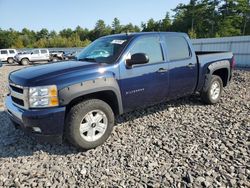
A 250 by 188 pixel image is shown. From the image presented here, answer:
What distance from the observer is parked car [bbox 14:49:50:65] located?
2625 cm

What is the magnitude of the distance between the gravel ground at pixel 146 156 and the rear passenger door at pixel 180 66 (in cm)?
65

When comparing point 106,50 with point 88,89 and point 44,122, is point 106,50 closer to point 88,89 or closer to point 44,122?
point 88,89

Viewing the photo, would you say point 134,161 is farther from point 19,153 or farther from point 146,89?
point 19,153

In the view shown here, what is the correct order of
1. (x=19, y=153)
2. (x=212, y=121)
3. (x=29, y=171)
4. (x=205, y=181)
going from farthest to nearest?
(x=212, y=121)
(x=19, y=153)
(x=29, y=171)
(x=205, y=181)

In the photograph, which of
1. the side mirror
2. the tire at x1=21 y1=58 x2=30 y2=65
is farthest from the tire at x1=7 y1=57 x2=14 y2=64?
the side mirror

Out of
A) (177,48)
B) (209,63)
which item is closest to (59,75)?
(177,48)

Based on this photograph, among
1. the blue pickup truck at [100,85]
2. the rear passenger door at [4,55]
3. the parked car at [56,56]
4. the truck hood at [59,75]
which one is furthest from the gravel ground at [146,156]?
the rear passenger door at [4,55]

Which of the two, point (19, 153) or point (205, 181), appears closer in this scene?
point (205, 181)

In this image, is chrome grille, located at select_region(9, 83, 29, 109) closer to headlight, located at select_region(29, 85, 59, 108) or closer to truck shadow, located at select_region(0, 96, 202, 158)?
headlight, located at select_region(29, 85, 59, 108)

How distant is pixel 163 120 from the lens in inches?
204

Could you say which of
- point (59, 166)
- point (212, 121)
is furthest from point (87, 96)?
point (212, 121)

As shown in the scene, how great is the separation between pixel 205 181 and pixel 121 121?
8.05 ft

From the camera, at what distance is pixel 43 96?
Answer: 11.2 feet

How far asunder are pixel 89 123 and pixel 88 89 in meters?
0.56
